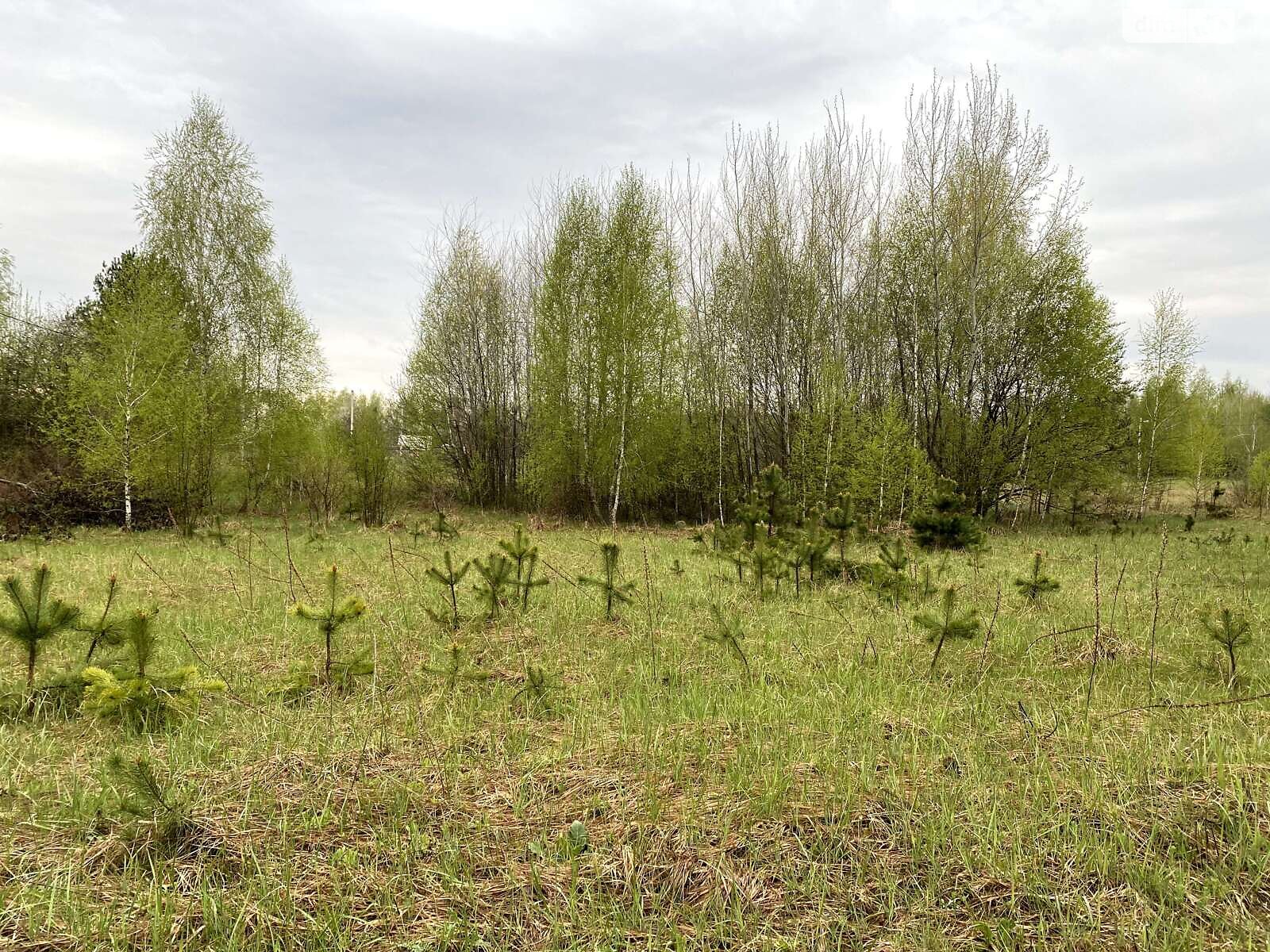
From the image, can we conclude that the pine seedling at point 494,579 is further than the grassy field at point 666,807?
Yes

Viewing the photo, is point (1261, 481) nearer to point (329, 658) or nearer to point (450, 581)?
point (450, 581)

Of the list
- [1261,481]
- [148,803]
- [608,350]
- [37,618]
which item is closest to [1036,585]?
[148,803]

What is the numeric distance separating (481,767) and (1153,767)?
2.87m

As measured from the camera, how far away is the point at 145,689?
9.56 feet

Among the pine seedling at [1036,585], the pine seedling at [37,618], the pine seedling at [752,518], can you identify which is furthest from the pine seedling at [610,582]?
the pine seedling at [1036,585]

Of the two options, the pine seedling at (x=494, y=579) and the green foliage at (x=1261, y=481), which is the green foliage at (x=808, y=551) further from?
the green foliage at (x=1261, y=481)

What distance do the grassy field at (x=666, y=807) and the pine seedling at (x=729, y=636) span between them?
0.08m

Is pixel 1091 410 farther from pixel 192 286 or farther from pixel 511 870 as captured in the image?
pixel 192 286

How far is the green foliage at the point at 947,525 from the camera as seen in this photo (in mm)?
9125

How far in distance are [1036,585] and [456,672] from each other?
5.05 m

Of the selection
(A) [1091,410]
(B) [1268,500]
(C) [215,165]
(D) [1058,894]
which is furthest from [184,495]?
(B) [1268,500]

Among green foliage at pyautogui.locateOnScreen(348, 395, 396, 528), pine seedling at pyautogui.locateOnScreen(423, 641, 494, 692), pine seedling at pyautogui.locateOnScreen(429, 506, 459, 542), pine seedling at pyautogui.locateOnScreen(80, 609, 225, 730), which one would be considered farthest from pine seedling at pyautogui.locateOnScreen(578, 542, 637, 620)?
green foliage at pyautogui.locateOnScreen(348, 395, 396, 528)

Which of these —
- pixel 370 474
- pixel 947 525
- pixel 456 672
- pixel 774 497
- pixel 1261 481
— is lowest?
pixel 456 672

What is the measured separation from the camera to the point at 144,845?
77.9 inches
